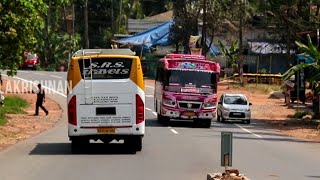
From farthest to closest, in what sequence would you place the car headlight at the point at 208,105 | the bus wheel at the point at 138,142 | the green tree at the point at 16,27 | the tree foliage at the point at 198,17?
1. the tree foliage at the point at 198,17
2. the car headlight at the point at 208,105
3. the green tree at the point at 16,27
4. the bus wheel at the point at 138,142

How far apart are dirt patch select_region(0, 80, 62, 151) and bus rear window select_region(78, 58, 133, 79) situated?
15.4 ft

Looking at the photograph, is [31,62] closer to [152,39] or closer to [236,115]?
[152,39]

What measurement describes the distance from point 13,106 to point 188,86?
573 inches

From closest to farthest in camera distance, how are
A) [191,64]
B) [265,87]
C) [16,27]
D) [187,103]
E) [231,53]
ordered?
[191,64], [187,103], [16,27], [265,87], [231,53]

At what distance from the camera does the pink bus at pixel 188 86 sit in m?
32.7

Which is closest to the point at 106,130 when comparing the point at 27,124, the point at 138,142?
the point at 138,142

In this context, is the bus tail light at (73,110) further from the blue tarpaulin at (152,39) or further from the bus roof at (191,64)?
the blue tarpaulin at (152,39)

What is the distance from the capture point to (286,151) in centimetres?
2386

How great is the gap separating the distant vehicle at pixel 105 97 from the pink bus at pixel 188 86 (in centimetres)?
1199

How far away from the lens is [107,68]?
2075cm

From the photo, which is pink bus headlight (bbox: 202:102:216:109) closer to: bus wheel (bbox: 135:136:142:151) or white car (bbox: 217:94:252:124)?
white car (bbox: 217:94:252:124)

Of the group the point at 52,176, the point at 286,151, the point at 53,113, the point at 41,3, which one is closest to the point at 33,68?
the point at 53,113

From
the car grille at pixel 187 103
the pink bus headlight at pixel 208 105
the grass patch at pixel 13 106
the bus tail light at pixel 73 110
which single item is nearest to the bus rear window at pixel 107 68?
the bus tail light at pixel 73 110

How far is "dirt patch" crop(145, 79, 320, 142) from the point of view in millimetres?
34188
